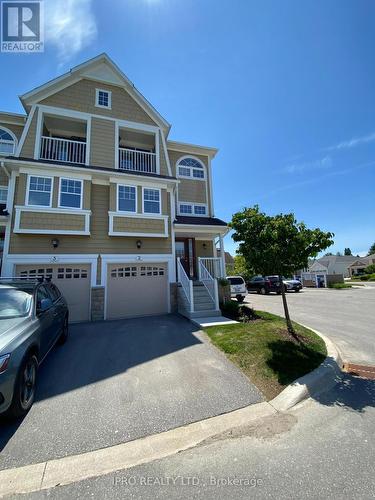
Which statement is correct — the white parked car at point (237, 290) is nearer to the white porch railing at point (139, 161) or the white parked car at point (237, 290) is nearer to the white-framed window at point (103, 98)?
the white porch railing at point (139, 161)

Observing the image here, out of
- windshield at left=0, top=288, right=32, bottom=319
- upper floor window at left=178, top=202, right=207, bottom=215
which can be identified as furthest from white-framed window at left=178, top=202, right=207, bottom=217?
windshield at left=0, top=288, right=32, bottom=319

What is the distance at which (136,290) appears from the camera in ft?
34.1

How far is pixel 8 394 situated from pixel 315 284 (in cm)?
3523

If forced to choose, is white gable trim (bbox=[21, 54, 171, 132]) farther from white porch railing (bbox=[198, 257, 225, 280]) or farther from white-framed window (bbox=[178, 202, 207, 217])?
white porch railing (bbox=[198, 257, 225, 280])

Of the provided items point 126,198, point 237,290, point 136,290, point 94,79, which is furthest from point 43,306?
point 237,290

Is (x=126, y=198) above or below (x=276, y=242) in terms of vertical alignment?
above

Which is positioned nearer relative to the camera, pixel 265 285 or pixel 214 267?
pixel 214 267

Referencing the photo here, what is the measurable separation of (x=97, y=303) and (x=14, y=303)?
5461mm

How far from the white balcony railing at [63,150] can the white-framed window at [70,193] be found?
1.74 metres

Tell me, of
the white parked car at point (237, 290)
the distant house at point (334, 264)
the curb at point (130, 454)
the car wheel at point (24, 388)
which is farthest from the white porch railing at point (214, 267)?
the distant house at point (334, 264)

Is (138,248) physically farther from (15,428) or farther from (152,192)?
(15,428)

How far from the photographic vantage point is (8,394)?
10.0ft

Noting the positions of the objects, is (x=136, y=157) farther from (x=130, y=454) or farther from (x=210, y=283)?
(x=130, y=454)

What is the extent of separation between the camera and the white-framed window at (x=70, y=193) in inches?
384
